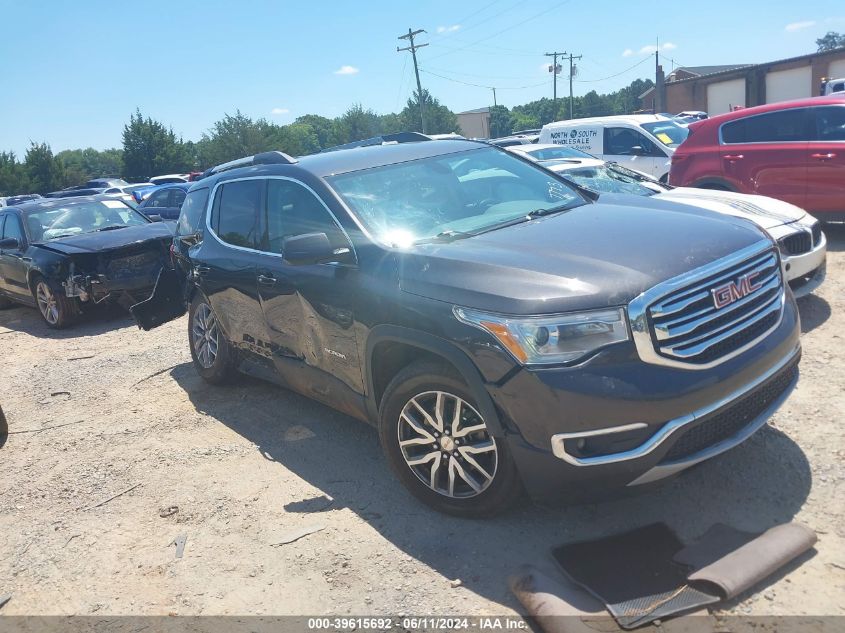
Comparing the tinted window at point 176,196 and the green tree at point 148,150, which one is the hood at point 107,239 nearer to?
the tinted window at point 176,196

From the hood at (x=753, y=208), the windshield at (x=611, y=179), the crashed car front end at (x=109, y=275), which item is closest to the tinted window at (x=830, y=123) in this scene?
the windshield at (x=611, y=179)

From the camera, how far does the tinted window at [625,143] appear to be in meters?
12.3

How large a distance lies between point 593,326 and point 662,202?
5.39 feet

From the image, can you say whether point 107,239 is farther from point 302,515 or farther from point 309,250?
point 302,515

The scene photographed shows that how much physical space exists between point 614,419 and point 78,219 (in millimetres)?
9217

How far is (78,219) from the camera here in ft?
32.3

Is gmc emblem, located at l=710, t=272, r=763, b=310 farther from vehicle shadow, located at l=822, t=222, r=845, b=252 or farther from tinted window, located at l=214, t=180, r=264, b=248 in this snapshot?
vehicle shadow, located at l=822, t=222, r=845, b=252

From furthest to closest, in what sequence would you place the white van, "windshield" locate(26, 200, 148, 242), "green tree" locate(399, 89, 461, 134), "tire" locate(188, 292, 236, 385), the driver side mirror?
"green tree" locate(399, 89, 461, 134), the white van, "windshield" locate(26, 200, 148, 242), "tire" locate(188, 292, 236, 385), the driver side mirror

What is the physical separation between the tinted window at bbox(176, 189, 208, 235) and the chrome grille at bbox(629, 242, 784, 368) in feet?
12.8

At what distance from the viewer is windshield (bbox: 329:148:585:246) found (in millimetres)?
3859

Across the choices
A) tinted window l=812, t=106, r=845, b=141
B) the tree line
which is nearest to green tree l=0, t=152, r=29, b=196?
the tree line

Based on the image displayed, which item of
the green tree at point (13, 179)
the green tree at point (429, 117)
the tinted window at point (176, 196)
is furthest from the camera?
the green tree at point (429, 117)

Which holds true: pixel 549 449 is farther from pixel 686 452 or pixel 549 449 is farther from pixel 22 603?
pixel 22 603

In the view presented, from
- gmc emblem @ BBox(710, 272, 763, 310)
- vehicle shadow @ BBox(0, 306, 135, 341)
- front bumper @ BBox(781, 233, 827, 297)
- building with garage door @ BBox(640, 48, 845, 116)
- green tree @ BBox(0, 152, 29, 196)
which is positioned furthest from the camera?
green tree @ BBox(0, 152, 29, 196)
